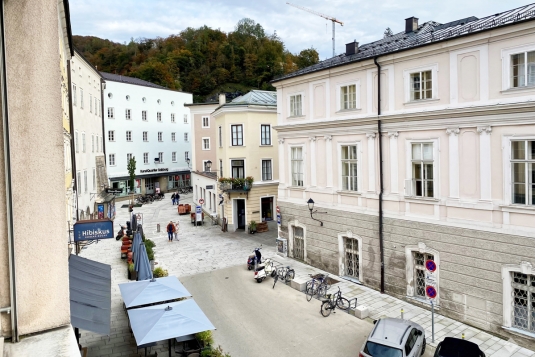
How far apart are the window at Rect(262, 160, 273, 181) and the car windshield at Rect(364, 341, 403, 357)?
21.4 m

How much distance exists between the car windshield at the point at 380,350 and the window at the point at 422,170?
6538mm

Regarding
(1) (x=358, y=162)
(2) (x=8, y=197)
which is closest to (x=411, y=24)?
(1) (x=358, y=162)

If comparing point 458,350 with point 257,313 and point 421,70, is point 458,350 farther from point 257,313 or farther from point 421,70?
point 421,70

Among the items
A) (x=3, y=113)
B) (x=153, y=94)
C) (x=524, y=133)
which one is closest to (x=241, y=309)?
(x=524, y=133)

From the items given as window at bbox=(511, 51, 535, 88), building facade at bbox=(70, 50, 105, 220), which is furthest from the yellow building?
window at bbox=(511, 51, 535, 88)

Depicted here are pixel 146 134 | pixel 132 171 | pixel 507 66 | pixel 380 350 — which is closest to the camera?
pixel 380 350

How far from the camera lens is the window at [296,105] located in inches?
799

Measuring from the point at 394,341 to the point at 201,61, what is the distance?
80.2 m

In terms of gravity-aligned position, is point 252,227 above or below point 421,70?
below

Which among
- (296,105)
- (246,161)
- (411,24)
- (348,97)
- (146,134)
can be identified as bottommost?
(246,161)

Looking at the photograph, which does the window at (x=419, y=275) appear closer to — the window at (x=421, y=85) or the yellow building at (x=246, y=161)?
the window at (x=421, y=85)

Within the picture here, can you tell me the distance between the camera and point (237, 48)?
84.7 meters

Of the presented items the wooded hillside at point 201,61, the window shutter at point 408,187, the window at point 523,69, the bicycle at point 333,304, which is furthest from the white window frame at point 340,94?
the wooded hillside at point 201,61

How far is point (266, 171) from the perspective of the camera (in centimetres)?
3125
